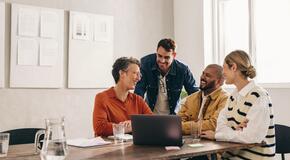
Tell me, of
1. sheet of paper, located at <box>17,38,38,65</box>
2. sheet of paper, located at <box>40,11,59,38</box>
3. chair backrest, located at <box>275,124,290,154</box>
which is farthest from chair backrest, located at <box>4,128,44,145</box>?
chair backrest, located at <box>275,124,290,154</box>

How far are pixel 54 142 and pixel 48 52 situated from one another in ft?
7.32

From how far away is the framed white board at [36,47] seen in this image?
325 cm

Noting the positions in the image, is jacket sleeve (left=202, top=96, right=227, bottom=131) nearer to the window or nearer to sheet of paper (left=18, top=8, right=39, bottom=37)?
the window

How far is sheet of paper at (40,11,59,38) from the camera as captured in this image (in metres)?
3.39

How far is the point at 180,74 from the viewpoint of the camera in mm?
3076

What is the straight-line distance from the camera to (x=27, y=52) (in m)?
3.30

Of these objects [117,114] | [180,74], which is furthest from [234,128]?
[180,74]

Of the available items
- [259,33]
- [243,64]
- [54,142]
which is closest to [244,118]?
[243,64]

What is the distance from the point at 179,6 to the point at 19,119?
7.44 feet

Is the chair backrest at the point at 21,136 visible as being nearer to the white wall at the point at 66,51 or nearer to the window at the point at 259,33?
the white wall at the point at 66,51

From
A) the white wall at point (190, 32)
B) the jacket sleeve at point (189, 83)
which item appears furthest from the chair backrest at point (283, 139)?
the white wall at point (190, 32)

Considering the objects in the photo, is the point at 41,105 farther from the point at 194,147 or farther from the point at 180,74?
the point at 194,147

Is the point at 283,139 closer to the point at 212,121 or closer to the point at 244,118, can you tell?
the point at 212,121

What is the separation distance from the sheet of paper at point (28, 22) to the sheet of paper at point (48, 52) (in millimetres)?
120
